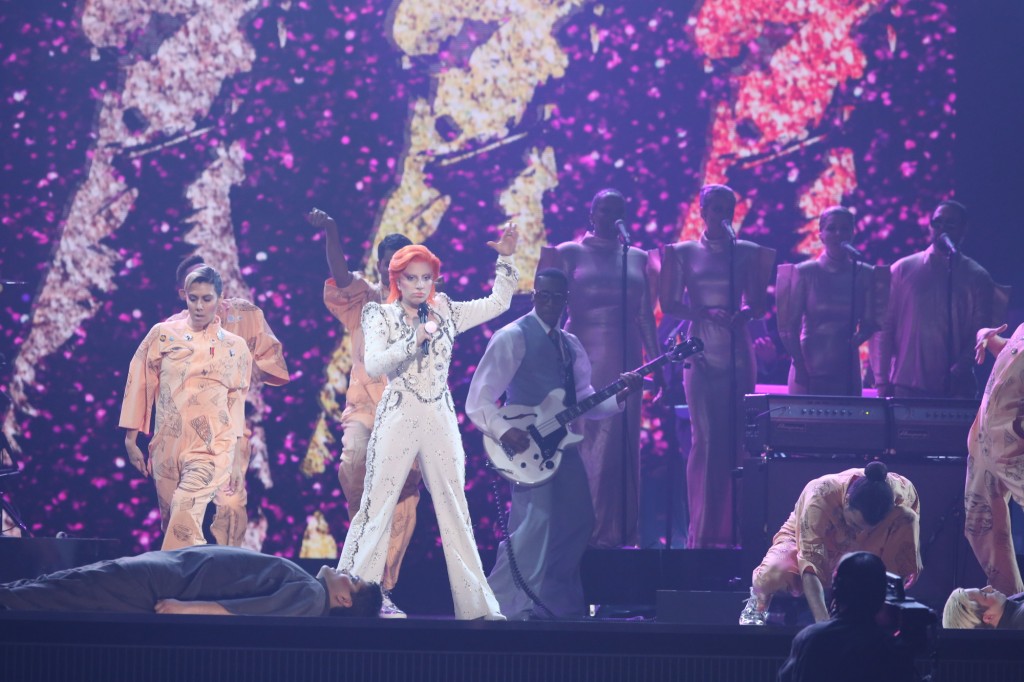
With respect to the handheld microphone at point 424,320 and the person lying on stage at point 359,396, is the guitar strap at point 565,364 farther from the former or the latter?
Answer: the handheld microphone at point 424,320

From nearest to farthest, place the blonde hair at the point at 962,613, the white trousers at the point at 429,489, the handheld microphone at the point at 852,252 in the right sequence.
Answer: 1. the blonde hair at the point at 962,613
2. the white trousers at the point at 429,489
3. the handheld microphone at the point at 852,252

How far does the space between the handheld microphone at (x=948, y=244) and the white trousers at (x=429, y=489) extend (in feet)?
10.3

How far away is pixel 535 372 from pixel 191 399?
1.67 m

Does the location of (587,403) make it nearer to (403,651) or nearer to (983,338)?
(983,338)

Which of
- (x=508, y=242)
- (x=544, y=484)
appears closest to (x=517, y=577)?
(x=544, y=484)

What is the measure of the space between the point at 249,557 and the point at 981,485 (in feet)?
11.0

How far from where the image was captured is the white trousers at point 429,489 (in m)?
5.57

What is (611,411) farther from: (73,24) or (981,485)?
(73,24)

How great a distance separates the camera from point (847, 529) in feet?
17.9

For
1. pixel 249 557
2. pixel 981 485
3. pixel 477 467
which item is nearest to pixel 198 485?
pixel 249 557

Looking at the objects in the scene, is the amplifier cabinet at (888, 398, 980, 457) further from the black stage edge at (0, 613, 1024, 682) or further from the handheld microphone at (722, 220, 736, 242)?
the black stage edge at (0, 613, 1024, 682)

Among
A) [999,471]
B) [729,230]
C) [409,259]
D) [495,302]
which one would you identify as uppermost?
[729,230]

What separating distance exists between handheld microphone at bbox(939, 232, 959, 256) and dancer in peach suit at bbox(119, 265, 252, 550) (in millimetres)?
3794

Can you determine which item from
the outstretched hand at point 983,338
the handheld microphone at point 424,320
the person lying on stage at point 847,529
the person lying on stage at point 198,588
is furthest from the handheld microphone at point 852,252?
the person lying on stage at point 198,588
